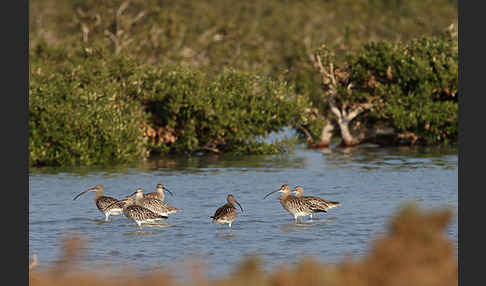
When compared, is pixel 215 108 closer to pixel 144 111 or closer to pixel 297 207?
pixel 144 111

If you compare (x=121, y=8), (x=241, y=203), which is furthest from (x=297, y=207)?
(x=121, y=8)

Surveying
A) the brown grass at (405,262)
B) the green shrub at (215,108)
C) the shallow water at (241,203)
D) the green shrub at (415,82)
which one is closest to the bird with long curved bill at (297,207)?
the shallow water at (241,203)

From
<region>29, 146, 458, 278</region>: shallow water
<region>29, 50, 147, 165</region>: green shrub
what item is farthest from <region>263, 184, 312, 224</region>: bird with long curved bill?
<region>29, 50, 147, 165</region>: green shrub

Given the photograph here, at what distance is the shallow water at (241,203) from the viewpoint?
16.7 metres

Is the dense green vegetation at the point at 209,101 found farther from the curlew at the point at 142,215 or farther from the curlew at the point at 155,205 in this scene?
the curlew at the point at 142,215

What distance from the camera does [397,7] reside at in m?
93.6

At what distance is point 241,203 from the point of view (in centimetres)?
2412

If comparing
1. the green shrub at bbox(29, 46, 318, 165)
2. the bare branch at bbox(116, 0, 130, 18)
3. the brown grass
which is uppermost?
the bare branch at bbox(116, 0, 130, 18)

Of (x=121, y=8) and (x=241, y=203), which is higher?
(x=121, y=8)

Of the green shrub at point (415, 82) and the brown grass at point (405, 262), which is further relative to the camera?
the green shrub at point (415, 82)

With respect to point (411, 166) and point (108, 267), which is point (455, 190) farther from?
point (108, 267)

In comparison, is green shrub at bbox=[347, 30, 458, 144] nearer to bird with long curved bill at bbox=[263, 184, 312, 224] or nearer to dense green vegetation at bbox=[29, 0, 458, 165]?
dense green vegetation at bbox=[29, 0, 458, 165]

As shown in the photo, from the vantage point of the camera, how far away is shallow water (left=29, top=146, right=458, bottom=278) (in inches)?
→ 658

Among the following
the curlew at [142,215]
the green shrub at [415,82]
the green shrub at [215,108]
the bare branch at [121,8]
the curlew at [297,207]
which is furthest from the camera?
the bare branch at [121,8]
